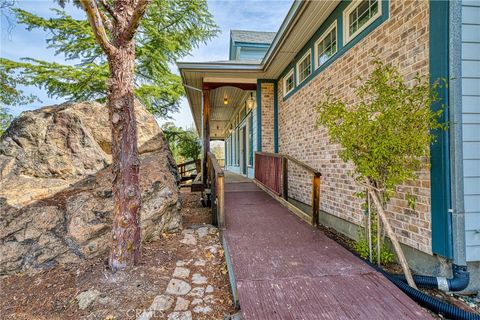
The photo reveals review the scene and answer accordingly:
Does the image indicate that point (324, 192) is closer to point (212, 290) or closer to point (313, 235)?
point (313, 235)

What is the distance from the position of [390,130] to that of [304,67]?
4.05m

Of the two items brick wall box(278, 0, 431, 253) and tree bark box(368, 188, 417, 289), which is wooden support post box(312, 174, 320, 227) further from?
tree bark box(368, 188, 417, 289)

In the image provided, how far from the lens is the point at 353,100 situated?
3.91m

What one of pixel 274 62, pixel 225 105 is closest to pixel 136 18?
pixel 274 62

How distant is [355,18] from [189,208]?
530cm

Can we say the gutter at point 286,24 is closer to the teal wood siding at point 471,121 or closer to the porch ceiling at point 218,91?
the porch ceiling at point 218,91

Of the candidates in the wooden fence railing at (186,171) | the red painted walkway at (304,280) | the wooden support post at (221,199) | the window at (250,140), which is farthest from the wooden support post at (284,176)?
the wooden fence railing at (186,171)

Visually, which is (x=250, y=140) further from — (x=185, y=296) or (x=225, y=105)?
(x=185, y=296)

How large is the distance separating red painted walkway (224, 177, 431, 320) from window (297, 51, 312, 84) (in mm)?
3679

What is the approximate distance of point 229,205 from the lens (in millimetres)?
4949

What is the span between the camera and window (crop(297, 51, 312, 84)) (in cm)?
559

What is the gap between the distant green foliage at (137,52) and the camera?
7.17 metres

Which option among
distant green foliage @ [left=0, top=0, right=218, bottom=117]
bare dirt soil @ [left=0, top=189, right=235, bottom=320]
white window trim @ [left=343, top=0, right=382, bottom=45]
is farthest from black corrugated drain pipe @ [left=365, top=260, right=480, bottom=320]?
distant green foliage @ [left=0, top=0, right=218, bottom=117]

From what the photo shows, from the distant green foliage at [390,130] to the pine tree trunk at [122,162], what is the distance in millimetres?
2234
